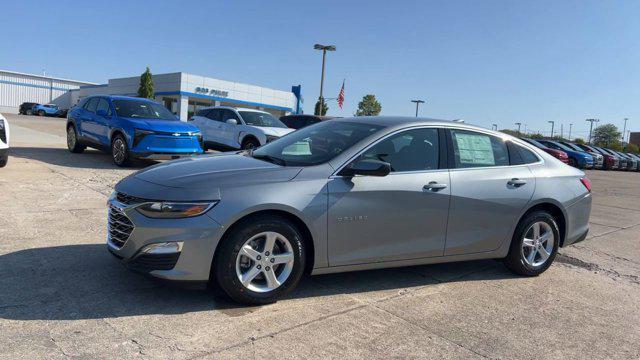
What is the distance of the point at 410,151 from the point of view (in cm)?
467

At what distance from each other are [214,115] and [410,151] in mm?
11335

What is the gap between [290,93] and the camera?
196 ft

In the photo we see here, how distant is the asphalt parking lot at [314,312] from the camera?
3268 millimetres

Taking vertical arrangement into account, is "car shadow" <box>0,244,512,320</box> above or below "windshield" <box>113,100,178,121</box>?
below

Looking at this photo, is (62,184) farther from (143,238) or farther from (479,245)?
(479,245)

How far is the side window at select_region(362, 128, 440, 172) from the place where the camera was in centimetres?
449

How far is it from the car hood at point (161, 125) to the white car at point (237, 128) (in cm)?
209

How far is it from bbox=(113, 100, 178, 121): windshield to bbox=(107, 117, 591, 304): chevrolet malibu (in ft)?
23.8

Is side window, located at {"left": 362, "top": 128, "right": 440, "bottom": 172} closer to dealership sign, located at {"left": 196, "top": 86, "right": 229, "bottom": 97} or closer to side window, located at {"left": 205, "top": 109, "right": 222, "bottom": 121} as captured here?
side window, located at {"left": 205, "top": 109, "right": 222, "bottom": 121}

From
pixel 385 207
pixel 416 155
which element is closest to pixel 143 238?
pixel 385 207

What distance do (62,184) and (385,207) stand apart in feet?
20.4

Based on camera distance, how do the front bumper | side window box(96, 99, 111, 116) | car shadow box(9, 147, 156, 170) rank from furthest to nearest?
side window box(96, 99, 111, 116)
car shadow box(9, 147, 156, 170)
the front bumper

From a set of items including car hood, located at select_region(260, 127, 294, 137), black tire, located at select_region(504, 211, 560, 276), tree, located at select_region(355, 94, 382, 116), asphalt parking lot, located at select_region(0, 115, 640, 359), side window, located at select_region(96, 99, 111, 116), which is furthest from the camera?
tree, located at select_region(355, 94, 382, 116)

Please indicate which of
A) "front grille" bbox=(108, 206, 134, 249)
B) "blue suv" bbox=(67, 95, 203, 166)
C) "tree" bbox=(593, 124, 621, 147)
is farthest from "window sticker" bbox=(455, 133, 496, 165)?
"tree" bbox=(593, 124, 621, 147)
